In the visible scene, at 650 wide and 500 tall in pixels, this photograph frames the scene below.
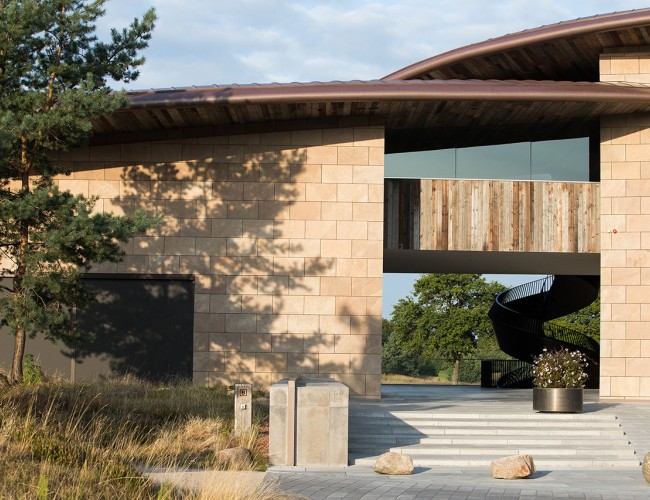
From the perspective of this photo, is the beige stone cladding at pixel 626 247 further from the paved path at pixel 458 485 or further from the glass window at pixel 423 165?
the paved path at pixel 458 485

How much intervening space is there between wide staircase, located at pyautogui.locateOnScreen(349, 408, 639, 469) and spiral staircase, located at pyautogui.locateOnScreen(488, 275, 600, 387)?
11.5 metres

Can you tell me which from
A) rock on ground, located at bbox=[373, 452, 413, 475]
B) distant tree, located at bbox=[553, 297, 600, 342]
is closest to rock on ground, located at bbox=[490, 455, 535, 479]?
rock on ground, located at bbox=[373, 452, 413, 475]

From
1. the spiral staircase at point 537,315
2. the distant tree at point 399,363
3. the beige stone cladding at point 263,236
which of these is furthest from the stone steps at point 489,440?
the distant tree at point 399,363

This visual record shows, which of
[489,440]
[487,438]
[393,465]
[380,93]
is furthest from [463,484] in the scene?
[380,93]

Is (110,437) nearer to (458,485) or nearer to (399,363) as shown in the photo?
(458,485)

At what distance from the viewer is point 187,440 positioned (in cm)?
1442

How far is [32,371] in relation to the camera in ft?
66.7

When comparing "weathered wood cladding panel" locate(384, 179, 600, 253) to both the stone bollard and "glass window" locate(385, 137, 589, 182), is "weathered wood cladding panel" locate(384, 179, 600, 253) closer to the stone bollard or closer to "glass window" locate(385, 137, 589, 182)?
"glass window" locate(385, 137, 589, 182)

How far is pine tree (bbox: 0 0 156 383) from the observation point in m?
16.4

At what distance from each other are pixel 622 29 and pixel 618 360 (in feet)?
23.9

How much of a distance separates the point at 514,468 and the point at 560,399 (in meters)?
4.71

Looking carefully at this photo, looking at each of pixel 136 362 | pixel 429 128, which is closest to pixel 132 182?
pixel 136 362

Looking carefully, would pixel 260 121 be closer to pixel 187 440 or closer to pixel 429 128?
pixel 429 128

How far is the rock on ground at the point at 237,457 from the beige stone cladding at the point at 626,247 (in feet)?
34.5
